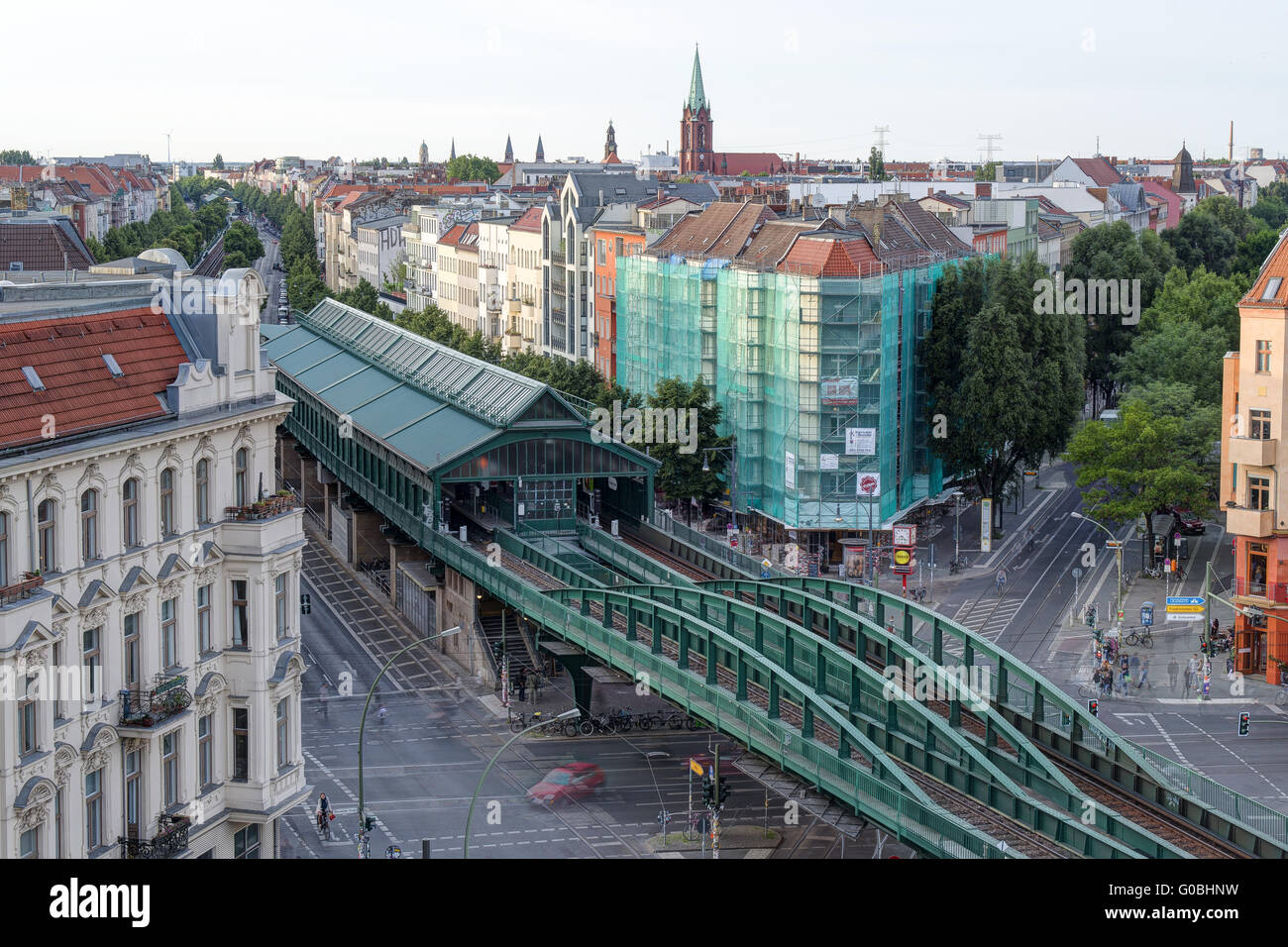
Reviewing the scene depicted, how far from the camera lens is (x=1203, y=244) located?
7008 inches

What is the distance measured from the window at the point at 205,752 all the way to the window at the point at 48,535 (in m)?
6.99

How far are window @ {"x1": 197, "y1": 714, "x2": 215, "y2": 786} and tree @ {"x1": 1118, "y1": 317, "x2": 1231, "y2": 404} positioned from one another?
8020cm

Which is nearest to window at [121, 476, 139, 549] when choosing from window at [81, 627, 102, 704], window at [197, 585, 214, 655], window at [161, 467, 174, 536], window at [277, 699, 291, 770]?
window at [161, 467, 174, 536]

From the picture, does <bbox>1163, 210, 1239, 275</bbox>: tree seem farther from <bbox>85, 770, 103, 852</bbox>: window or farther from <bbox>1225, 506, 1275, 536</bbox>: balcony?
<bbox>85, 770, 103, 852</bbox>: window

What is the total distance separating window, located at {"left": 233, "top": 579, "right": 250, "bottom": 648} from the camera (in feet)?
143

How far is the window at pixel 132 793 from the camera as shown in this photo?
39.7 metres

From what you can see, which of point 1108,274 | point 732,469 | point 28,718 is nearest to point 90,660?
point 28,718

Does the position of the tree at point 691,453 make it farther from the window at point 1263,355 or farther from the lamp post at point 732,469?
the window at point 1263,355

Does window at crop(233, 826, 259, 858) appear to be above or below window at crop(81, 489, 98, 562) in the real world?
below

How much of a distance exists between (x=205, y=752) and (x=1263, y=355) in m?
49.2

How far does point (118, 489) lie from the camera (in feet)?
130

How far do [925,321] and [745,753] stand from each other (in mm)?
44337

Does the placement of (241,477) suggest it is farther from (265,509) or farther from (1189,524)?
(1189,524)

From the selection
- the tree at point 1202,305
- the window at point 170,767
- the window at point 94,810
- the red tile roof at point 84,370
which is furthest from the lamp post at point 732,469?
the window at point 94,810
